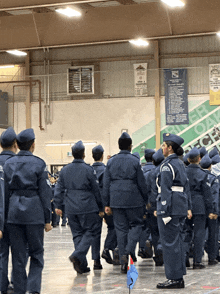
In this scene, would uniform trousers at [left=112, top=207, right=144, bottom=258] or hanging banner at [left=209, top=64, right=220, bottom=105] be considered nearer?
uniform trousers at [left=112, top=207, right=144, bottom=258]

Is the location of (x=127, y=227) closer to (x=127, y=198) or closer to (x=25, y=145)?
(x=127, y=198)

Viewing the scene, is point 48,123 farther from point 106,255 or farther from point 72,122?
point 106,255

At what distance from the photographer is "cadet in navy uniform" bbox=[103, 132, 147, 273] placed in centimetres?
738

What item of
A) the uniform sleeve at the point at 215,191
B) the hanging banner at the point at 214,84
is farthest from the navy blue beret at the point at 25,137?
the hanging banner at the point at 214,84

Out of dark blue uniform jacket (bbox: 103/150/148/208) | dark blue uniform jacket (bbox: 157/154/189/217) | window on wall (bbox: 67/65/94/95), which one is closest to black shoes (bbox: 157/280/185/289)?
dark blue uniform jacket (bbox: 157/154/189/217)

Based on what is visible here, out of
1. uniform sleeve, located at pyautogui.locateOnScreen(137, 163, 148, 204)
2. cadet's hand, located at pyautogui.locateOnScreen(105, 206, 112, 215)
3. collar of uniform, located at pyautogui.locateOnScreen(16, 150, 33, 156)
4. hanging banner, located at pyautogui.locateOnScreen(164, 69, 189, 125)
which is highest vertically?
hanging banner, located at pyautogui.locateOnScreen(164, 69, 189, 125)

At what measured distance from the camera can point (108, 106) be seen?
23.9 m

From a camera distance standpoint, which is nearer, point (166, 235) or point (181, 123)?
point (166, 235)

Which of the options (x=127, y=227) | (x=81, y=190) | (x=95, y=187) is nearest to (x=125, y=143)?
(x=95, y=187)

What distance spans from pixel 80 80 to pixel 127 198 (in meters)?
17.4

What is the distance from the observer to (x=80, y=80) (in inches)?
955

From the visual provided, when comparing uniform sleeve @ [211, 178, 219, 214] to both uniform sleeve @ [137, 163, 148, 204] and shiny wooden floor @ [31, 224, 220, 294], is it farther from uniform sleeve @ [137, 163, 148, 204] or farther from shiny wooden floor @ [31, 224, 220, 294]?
uniform sleeve @ [137, 163, 148, 204]

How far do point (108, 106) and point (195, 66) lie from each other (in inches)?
169

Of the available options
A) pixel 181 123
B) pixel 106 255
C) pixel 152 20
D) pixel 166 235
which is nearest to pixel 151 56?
pixel 181 123
